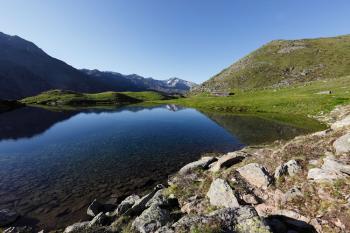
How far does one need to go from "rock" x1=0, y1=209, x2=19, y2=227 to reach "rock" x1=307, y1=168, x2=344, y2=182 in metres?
19.9

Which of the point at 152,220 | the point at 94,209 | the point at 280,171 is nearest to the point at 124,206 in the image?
the point at 94,209

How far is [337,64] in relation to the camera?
456 ft

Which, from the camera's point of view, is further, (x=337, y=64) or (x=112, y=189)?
(x=337, y=64)

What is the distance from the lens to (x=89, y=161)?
98.5 feet

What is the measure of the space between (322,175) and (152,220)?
9.61m

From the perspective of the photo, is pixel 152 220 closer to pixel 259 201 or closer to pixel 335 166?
pixel 259 201

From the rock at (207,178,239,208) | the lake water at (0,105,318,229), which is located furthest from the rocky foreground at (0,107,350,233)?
the lake water at (0,105,318,229)

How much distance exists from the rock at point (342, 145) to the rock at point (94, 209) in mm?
17073

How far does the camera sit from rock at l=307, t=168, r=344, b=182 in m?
12.7

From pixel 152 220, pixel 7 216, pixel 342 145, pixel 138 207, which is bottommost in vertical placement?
pixel 7 216

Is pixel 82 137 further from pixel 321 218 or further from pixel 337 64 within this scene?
pixel 337 64

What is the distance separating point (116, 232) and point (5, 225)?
926cm

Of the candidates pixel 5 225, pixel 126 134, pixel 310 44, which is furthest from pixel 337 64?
pixel 5 225

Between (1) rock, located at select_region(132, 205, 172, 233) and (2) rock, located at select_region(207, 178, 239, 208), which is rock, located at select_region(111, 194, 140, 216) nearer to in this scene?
(1) rock, located at select_region(132, 205, 172, 233)
